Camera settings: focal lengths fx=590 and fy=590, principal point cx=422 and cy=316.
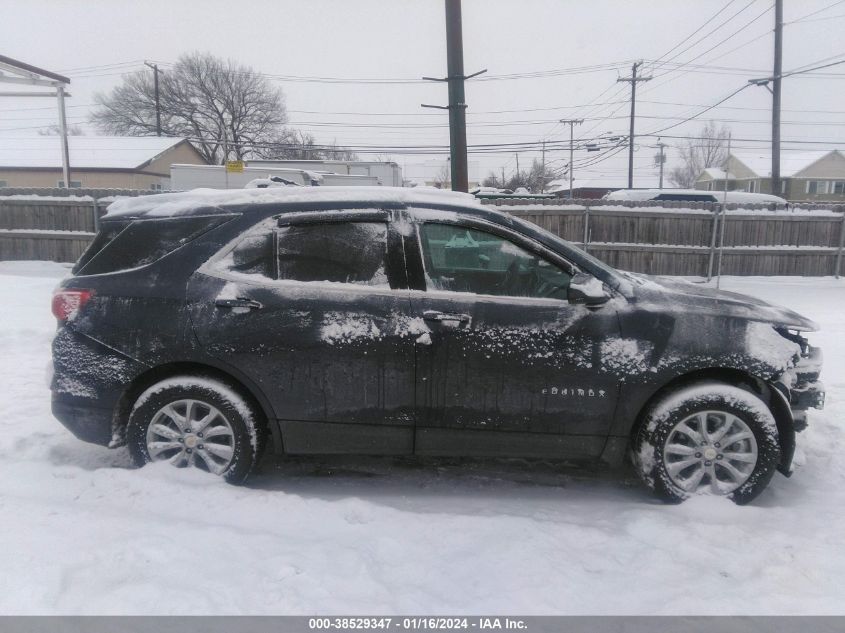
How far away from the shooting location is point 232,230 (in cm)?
348

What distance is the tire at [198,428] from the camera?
3.37 m

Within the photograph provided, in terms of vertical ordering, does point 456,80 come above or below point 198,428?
A: above

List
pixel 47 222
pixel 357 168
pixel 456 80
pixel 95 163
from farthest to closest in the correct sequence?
pixel 95 163 → pixel 357 168 → pixel 47 222 → pixel 456 80

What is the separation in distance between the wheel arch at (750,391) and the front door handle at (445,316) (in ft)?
3.71

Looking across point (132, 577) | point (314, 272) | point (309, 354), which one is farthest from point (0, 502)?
point (314, 272)

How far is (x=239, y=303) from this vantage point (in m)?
3.33

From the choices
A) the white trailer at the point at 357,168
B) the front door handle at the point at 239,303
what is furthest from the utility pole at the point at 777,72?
the front door handle at the point at 239,303

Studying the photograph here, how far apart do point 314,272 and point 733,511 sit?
2.70 metres

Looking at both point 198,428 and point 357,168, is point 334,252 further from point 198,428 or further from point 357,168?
point 357,168

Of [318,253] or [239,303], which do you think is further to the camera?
[318,253]

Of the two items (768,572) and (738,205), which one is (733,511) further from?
(738,205)

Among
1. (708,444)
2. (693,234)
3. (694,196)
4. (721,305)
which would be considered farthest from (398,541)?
(694,196)

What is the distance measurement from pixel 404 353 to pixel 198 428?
4.17ft
